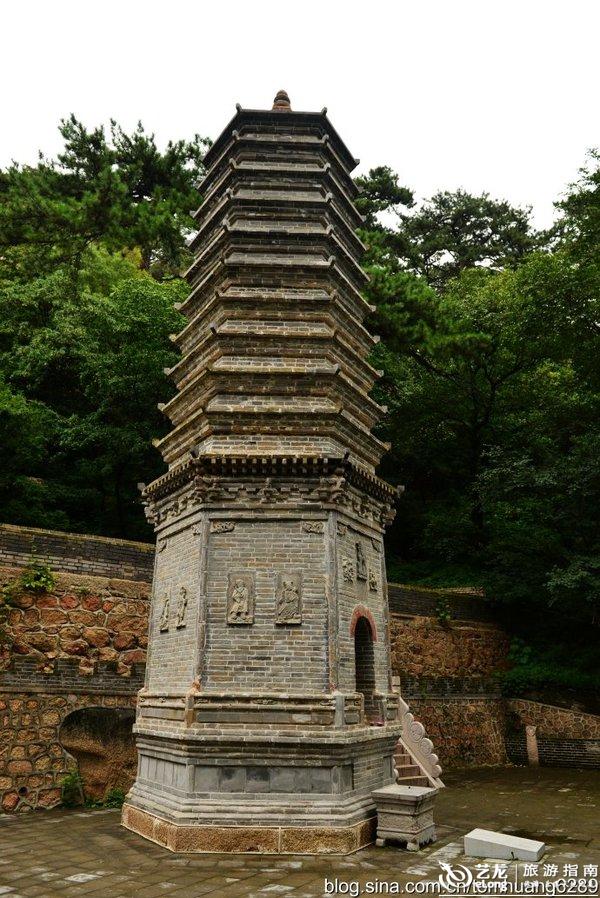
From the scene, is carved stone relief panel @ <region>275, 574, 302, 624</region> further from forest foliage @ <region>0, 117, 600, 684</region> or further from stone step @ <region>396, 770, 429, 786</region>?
forest foliage @ <region>0, 117, 600, 684</region>

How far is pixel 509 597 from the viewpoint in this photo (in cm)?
2075

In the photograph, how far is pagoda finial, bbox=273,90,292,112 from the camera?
13595 millimetres

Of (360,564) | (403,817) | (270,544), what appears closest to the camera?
(403,817)

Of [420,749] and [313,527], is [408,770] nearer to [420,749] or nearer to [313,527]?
[420,749]

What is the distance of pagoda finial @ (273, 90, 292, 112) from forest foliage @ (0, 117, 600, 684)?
200 inches

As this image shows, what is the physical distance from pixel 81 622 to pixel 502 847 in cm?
913

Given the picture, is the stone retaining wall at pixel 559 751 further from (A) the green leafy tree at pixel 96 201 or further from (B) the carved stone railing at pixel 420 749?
(A) the green leafy tree at pixel 96 201

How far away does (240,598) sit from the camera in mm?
9773

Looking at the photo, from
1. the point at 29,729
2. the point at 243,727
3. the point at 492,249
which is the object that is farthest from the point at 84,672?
the point at 492,249

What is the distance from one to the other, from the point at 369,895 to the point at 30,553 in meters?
9.40

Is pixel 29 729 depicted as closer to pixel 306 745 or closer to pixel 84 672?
pixel 84 672

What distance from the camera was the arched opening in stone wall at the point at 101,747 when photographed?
12.2 m

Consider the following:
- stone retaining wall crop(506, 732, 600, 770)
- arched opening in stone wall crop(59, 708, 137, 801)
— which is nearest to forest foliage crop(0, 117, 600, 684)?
stone retaining wall crop(506, 732, 600, 770)

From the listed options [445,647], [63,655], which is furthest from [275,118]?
[445,647]
